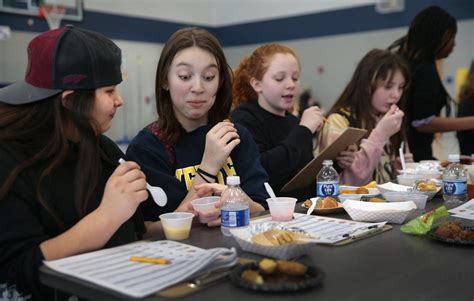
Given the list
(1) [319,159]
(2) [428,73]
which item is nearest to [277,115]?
(1) [319,159]

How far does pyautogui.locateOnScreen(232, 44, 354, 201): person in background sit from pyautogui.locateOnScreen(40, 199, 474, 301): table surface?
38.7 inches

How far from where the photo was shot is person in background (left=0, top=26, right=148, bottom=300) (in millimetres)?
1076

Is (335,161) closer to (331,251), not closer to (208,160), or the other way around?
(208,160)

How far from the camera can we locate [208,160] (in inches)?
60.3

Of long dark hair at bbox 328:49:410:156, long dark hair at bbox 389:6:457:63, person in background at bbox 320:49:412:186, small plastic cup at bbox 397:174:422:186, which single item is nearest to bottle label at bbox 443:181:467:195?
small plastic cup at bbox 397:174:422:186

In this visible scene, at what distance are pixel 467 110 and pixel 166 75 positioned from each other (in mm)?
2341

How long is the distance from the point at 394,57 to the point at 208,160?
1546 millimetres

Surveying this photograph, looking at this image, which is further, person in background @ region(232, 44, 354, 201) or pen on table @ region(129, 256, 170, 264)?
person in background @ region(232, 44, 354, 201)

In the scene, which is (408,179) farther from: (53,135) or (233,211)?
(53,135)

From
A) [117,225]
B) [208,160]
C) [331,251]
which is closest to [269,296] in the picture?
[331,251]

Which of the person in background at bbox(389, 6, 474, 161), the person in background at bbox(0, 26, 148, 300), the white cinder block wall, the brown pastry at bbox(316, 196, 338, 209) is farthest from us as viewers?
the white cinder block wall

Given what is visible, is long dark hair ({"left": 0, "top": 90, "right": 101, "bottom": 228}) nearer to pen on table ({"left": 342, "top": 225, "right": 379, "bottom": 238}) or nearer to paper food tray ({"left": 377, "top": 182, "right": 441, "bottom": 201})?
pen on table ({"left": 342, "top": 225, "right": 379, "bottom": 238})

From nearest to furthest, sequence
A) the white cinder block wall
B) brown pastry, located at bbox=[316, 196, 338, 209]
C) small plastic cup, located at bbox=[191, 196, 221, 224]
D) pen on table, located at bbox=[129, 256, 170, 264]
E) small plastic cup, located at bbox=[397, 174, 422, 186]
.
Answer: pen on table, located at bbox=[129, 256, 170, 264]
small plastic cup, located at bbox=[191, 196, 221, 224]
brown pastry, located at bbox=[316, 196, 338, 209]
small plastic cup, located at bbox=[397, 174, 422, 186]
the white cinder block wall

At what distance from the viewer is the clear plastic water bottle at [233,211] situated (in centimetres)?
123
